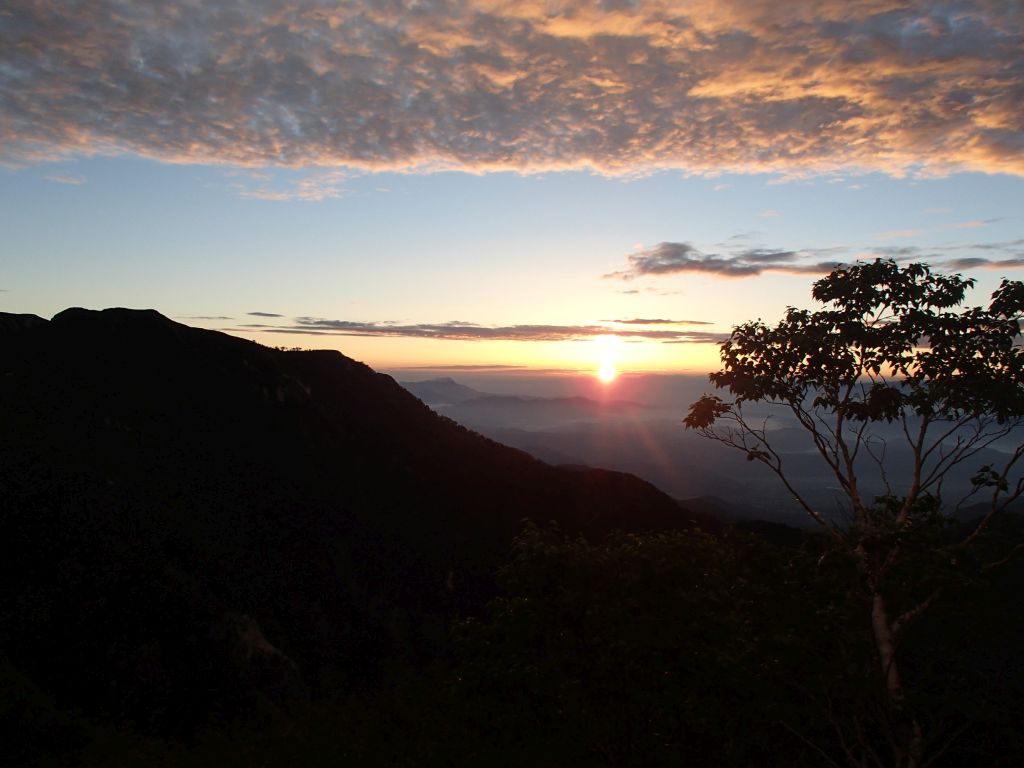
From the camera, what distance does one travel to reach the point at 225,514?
52000 mm

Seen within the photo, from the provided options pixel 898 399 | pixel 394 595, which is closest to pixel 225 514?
pixel 394 595

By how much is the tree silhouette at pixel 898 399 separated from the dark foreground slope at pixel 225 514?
35.6 meters

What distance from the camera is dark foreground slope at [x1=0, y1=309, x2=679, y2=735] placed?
1394 inches

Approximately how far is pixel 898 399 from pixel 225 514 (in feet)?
170

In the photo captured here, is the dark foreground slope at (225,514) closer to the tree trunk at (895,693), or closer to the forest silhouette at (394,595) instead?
the forest silhouette at (394,595)

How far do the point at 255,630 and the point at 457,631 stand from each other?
35197 millimetres

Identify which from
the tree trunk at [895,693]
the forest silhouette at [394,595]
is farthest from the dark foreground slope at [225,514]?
the tree trunk at [895,693]

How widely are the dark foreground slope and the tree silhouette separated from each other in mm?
35628

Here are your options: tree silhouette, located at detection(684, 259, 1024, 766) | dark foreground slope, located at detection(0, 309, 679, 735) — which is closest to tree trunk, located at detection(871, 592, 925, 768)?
tree silhouette, located at detection(684, 259, 1024, 766)

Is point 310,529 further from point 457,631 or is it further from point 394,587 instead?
point 457,631

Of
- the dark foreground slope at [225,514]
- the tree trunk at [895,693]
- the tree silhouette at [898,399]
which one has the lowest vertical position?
the dark foreground slope at [225,514]

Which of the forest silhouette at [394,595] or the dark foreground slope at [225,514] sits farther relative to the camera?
the dark foreground slope at [225,514]

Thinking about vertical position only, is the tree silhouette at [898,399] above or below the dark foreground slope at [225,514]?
above

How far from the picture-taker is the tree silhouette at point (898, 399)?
11.4m
